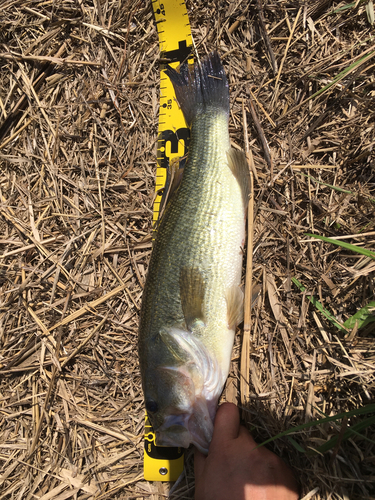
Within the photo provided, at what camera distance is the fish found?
2049 mm

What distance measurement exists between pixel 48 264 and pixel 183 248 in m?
1.60

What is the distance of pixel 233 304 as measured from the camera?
2.26 m

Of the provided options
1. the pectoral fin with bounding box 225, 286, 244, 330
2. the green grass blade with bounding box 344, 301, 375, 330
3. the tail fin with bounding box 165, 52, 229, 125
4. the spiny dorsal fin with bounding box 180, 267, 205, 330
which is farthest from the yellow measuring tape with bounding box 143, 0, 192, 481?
the green grass blade with bounding box 344, 301, 375, 330

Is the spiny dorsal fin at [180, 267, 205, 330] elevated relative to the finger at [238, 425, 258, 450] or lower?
elevated

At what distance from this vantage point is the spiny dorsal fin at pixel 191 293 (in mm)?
2152

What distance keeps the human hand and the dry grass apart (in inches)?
6.6

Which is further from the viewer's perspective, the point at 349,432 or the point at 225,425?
the point at 225,425

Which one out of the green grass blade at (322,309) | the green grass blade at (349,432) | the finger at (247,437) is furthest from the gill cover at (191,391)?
the green grass blade at (322,309)

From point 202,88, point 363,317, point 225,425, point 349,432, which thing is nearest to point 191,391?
point 225,425

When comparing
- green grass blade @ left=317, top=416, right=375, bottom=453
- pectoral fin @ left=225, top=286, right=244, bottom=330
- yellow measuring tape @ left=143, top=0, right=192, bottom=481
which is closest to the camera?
green grass blade @ left=317, top=416, right=375, bottom=453

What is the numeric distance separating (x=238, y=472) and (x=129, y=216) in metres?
2.26

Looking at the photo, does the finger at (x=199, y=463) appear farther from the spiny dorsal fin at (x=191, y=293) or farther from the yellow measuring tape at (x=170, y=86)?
the yellow measuring tape at (x=170, y=86)

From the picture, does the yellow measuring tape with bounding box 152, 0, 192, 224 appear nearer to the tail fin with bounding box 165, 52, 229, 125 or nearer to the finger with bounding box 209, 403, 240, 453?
the tail fin with bounding box 165, 52, 229, 125

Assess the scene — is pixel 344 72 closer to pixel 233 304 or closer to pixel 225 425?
pixel 233 304
